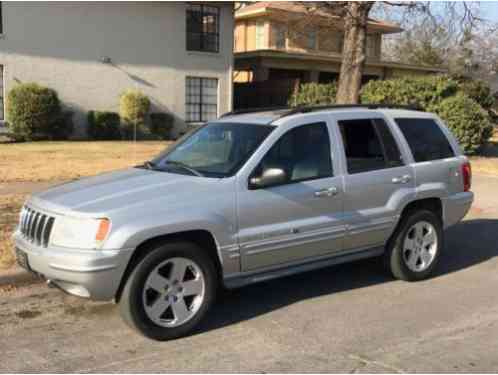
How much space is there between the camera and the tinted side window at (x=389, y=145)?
615 centimetres

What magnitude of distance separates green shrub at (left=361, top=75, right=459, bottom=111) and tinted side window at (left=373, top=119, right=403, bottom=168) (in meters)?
12.9

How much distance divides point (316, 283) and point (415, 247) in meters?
1.16

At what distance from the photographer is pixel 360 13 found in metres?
15.9

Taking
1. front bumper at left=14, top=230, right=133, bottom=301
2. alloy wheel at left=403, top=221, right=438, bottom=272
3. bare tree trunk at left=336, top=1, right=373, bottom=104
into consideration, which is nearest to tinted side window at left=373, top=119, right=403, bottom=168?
alloy wheel at left=403, top=221, right=438, bottom=272

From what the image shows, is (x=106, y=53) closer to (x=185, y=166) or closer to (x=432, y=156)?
(x=432, y=156)

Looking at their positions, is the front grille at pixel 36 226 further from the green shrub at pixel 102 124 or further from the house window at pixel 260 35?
the house window at pixel 260 35

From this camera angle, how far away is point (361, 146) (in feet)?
19.5

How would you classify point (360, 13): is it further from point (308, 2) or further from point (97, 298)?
point (97, 298)

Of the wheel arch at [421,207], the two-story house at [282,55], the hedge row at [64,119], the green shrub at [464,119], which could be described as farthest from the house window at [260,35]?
the wheel arch at [421,207]

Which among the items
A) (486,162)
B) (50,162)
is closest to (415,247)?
(50,162)

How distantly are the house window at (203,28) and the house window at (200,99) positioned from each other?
4.49 ft

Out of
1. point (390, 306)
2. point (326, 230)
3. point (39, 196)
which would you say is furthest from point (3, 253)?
point (390, 306)

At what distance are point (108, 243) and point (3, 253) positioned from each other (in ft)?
9.15

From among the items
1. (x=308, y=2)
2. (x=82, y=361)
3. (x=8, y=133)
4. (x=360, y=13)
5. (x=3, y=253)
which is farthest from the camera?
(x=8, y=133)
